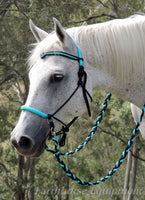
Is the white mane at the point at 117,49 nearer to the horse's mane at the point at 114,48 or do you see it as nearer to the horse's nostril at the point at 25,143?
the horse's mane at the point at 114,48

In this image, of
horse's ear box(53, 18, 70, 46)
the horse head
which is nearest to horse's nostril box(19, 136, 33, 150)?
the horse head

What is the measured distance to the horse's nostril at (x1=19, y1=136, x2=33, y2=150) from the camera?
7.37 ft

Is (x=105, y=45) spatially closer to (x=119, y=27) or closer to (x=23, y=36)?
(x=119, y=27)

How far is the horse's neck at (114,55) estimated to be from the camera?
2613 millimetres

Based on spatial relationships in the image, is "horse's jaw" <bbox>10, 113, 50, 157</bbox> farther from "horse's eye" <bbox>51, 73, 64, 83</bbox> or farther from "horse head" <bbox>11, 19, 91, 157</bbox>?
"horse's eye" <bbox>51, 73, 64, 83</bbox>

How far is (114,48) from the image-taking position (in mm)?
2623

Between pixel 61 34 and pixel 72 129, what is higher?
pixel 61 34

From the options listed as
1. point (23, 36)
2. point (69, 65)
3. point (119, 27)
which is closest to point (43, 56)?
point (69, 65)

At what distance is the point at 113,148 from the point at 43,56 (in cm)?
1349

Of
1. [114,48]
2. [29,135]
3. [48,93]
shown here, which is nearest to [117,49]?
[114,48]

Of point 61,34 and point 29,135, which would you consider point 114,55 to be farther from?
point 29,135

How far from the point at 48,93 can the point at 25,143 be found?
1.63 feet

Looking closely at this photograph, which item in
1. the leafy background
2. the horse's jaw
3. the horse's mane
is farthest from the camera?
the leafy background

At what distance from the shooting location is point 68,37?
2512mm
